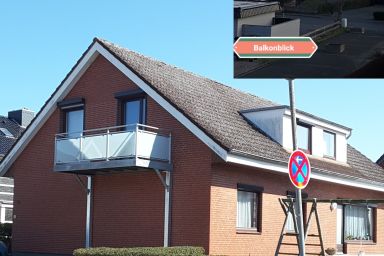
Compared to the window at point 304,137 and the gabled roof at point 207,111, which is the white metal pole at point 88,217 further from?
the window at point 304,137

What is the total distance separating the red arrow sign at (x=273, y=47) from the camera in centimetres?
1393

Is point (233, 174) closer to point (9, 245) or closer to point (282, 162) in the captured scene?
point (282, 162)

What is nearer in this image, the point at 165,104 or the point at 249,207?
the point at 165,104

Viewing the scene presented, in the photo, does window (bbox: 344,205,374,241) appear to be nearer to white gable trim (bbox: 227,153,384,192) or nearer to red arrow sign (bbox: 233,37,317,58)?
white gable trim (bbox: 227,153,384,192)

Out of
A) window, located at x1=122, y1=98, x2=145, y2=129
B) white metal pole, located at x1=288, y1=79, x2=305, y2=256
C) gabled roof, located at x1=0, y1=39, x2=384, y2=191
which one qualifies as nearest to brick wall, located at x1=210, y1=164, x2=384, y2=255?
gabled roof, located at x1=0, y1=39, x2=384, y2=191

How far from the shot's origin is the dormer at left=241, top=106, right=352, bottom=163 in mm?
25266

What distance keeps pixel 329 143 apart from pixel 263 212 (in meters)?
5.71

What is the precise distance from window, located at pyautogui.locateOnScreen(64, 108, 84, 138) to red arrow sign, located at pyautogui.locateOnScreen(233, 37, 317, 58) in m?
13.1

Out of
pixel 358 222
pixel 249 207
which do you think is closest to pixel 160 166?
pixel 249 207

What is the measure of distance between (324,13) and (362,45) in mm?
1039

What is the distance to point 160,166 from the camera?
73.5 ft

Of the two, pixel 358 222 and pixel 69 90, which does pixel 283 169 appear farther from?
pixel 69 90

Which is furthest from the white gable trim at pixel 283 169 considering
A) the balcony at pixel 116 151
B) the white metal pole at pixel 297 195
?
the white metal pole at pixel 297 195

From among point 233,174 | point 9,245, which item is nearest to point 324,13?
point 233,174
